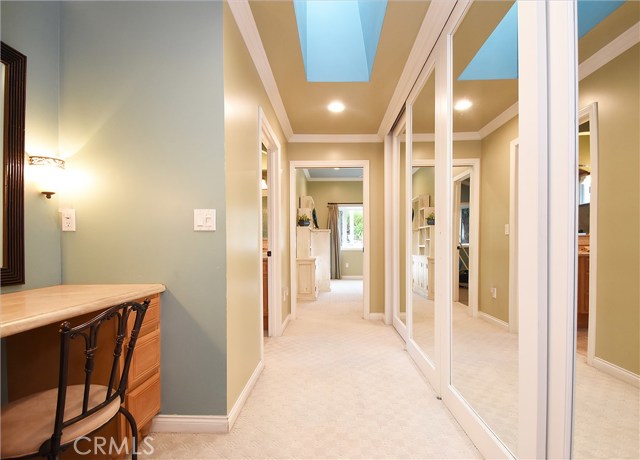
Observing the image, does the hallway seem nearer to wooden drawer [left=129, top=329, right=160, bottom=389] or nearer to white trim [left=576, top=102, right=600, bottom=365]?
wooden drawer [left=129, top=329, right=160, bottom=389]

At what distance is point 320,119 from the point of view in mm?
3650

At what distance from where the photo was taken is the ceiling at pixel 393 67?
134 cm

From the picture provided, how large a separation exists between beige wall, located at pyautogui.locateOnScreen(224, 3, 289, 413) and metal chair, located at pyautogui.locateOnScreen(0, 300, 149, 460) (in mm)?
663

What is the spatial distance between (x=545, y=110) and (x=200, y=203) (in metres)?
1.60

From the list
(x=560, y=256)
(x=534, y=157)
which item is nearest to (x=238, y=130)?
(x=534, y=157)

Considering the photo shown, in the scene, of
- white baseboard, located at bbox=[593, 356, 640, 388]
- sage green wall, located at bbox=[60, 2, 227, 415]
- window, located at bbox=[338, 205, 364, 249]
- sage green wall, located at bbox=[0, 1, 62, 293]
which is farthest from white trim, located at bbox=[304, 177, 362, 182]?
white baseboard, located at bbox=[593, 356, 640, 388]

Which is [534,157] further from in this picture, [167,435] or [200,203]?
[167,435]

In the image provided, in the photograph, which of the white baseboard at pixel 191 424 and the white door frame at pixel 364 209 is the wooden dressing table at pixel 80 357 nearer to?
the white baseboard at pixel 191 424

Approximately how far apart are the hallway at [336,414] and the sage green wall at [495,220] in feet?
2.48

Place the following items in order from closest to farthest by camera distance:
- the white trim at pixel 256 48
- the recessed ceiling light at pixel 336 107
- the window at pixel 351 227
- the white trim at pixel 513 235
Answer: the white trim at pixel 513 235, the white trim at pixel 256 48, the recessed ceiling light at pixel 336 107, the window at pixel 351 227

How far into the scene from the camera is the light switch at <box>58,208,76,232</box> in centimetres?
177

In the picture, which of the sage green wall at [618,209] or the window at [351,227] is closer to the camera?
the sage green wall at [618,209]

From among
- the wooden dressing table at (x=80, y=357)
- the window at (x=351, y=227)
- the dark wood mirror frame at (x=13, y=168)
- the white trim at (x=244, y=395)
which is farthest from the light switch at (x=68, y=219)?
the window at (x=351, y=227)

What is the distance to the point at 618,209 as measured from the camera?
34.9 inches
